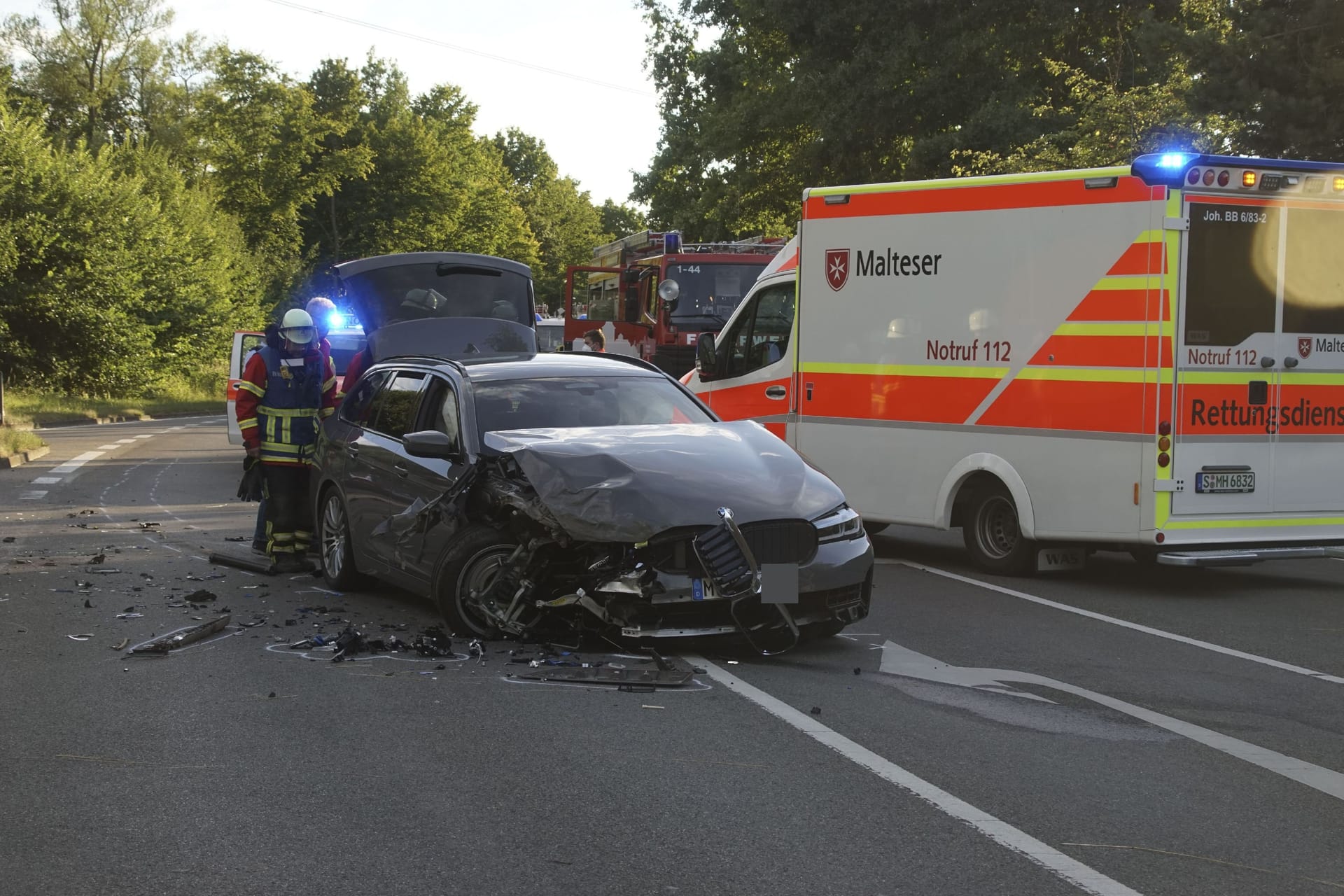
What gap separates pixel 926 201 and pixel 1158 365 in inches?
88.5

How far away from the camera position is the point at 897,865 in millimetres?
4477

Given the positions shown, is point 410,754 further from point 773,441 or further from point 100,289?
point 100,289

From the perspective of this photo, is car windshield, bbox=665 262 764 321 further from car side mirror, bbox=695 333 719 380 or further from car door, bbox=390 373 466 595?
car door, bbox=390 373 466 595

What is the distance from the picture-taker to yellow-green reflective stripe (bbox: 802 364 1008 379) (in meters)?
11.1

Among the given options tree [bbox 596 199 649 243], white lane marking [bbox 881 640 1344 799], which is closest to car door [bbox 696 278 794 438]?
white lane marking [bbox 881 640 1344 799]

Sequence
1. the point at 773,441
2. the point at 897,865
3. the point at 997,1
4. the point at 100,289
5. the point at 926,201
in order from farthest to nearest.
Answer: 1. the point at 100,289
2. the point at 997,1
3. the point at 926,201
4. the point at 773,441
5. the point at 897,865

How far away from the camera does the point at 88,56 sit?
6259 cm

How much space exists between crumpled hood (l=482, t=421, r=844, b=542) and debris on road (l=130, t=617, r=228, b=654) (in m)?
1.80

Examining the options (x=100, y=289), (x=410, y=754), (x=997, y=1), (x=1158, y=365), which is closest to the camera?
(x=410, y=754)

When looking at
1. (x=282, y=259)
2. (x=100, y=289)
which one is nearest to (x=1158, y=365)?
(x=100, y=289)

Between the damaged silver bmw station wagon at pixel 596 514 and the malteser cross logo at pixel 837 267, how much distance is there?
310cm

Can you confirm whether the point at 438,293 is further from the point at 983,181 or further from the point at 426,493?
the point at 426,493

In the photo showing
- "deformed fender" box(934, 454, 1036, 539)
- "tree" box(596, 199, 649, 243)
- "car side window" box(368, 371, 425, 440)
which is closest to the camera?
"car side window" box(368, 371, 425, 440)

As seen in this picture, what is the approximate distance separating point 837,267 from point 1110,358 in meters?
2.61
